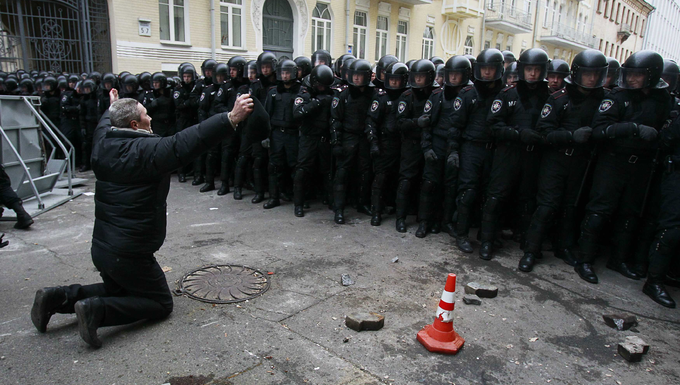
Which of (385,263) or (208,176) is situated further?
(208,176)

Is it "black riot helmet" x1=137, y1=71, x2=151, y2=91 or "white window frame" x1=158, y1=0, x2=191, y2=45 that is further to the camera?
"white window frame" x1=158, y1=0, x2=191, y2=45

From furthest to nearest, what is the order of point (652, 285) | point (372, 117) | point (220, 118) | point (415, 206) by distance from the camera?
point (415, 206)
point (372, 117)
point (652, 285)
point (220, 118)

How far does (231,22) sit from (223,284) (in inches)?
595

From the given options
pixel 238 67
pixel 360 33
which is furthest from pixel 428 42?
pixel 238 67

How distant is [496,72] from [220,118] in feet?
11.7

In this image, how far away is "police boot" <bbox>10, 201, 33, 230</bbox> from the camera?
5656mm

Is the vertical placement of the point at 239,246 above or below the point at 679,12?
below

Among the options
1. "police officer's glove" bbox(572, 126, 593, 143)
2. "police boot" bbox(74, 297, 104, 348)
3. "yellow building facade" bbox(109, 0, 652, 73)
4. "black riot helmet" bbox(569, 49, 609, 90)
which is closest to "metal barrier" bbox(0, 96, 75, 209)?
"police boot" bbox(74, 297, 104, 348)

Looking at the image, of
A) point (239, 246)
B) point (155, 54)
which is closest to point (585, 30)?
point (155, 54)

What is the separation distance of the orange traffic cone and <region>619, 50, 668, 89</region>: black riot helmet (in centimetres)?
289

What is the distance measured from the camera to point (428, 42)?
26.4 meters

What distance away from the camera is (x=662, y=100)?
440 centimetres

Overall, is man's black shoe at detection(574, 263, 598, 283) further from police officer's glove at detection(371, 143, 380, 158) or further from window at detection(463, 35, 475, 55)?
window at detection(463, 35, 475, 55)

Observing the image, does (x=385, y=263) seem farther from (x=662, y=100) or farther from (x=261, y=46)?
(x=261, y=46)
